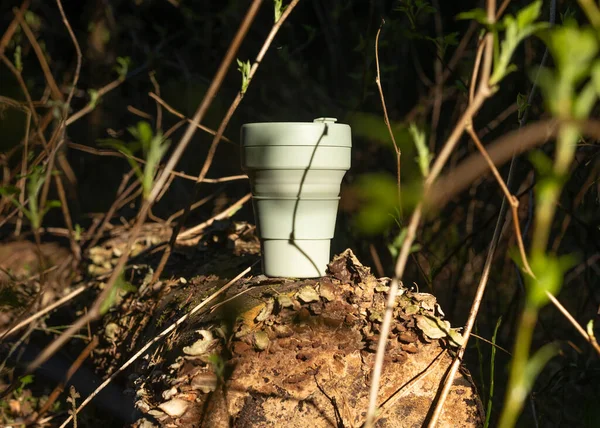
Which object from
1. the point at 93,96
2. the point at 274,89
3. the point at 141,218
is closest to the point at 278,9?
the point at 141,218

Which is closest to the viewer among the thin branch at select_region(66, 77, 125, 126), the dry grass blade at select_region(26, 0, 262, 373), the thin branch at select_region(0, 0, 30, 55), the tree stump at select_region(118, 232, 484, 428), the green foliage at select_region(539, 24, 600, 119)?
the green foliage at select_region(539, 24, 600, 119)

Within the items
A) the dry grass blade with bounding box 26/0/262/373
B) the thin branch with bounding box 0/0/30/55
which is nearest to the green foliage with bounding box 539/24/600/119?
the dry grass blade with bounding box 26/0/262/373

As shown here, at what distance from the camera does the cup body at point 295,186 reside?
1.63 m

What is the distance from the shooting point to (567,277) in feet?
9.17

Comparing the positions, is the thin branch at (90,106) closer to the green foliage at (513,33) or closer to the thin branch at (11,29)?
the thin branch at (11,29)

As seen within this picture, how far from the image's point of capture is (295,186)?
5.47 ft

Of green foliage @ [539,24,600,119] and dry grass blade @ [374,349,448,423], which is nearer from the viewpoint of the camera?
green foliage @ [539,24,600,119]

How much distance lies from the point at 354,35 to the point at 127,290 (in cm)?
202

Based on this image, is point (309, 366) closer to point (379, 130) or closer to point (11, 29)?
point (379, 130)

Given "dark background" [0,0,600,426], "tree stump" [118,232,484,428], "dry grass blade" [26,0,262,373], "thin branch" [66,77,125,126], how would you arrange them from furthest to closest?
"dark background" [0,0,600,426], "thin branch" [66,77,125,126], "tree stump" [118,232,484,428], "dry grass blade" [26,0,262,373]

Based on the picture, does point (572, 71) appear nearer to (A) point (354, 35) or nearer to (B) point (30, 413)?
(B) point (30, 413)

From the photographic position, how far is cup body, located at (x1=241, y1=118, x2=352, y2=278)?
163 cm

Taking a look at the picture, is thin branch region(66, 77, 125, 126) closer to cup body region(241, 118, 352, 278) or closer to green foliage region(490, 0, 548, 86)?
cup body region(241, 118, 352, 278)

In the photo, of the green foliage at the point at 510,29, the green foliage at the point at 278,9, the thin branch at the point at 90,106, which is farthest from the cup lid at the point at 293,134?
the thin branch at the point at 90,106
